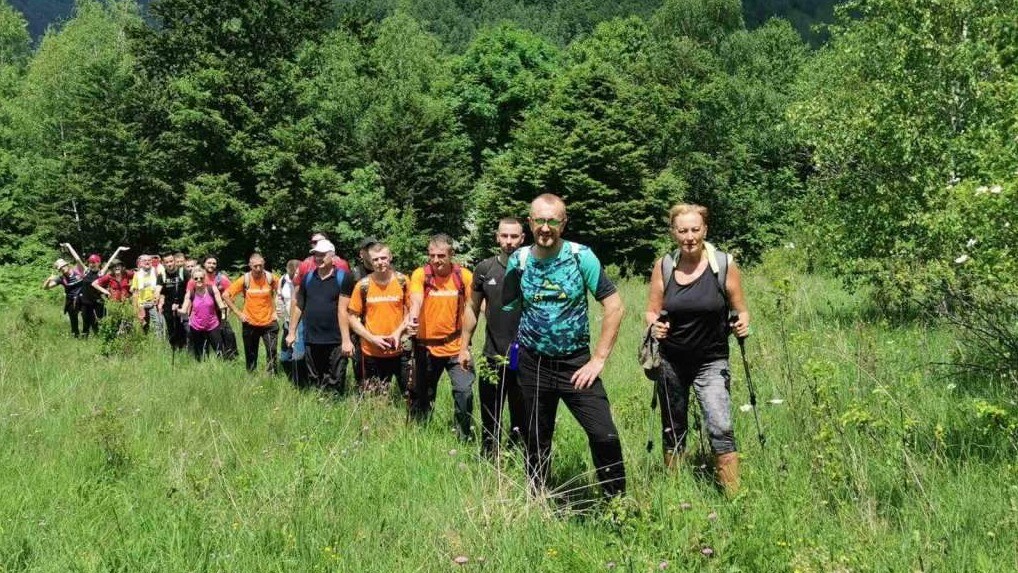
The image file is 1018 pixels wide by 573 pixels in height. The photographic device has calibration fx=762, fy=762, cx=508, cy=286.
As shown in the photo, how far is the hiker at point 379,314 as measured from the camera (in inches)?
282

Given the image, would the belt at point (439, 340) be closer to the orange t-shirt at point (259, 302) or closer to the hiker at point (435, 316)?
the hiker at point (435, 316)

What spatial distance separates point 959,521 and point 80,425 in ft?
19.6

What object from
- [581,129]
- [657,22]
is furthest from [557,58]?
[581,129]

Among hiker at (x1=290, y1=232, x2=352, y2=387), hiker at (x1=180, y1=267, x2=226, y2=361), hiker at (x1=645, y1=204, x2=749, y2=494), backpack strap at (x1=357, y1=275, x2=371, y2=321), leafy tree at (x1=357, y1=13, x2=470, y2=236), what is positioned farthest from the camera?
leafy tree at (x1=357, y1=13, x2=470, y2=236)

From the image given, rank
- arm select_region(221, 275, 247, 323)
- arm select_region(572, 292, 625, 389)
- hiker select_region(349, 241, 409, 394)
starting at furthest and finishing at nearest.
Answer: arm select_region(221, 275, 247, 323) → hiker select_region(349, 241, 409, 394) → arm select_region(572, 292, 625, 389)

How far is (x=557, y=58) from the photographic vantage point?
173 ft

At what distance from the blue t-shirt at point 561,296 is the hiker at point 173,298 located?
927 cm

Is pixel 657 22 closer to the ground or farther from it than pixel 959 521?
farther from it

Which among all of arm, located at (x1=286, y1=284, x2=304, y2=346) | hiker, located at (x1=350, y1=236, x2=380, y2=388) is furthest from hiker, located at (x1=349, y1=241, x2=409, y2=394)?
arm, located at (x1=286, y1=284, x2=304, y2=346)

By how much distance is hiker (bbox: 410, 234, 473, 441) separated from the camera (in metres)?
6.48

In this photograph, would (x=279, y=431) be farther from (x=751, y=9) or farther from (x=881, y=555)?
(x=751, y=9)

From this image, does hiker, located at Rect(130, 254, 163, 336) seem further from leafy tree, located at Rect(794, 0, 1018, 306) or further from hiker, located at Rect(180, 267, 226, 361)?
leafy tree, located at Rect(794, 0, 1018, 306)

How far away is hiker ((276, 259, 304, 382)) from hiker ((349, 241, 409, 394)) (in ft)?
5.09

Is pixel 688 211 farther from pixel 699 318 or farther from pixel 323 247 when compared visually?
pixel 323 247
